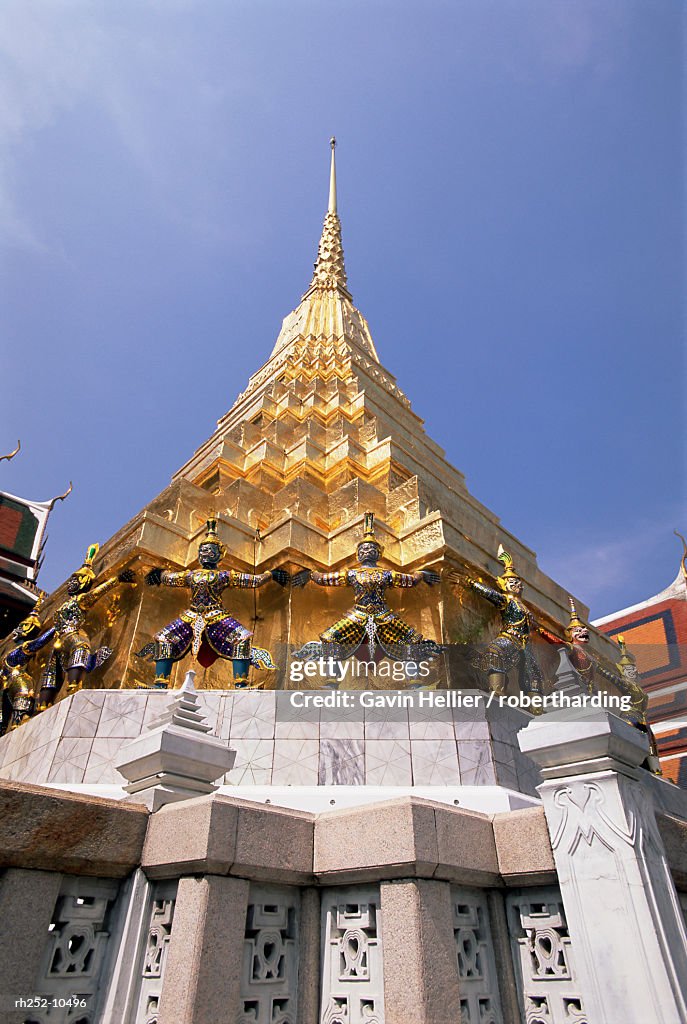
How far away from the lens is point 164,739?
5.20m

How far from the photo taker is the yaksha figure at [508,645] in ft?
36.4

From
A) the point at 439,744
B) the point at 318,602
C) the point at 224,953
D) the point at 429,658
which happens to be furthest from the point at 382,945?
the point at 318,602

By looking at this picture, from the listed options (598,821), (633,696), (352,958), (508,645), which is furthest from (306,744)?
(633,696)

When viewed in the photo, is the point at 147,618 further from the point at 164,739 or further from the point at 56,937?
the point at 56,937

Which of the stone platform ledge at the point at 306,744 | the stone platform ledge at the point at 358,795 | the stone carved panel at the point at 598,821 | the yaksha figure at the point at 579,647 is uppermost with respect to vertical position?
the yaksha figure at the point at 579,647

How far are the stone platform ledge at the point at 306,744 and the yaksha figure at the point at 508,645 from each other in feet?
3.98

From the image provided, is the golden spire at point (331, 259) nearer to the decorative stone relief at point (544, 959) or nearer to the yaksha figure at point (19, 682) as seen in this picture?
the yaksha figure at point (19, 682)

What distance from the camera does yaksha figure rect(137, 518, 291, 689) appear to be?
1048 cm

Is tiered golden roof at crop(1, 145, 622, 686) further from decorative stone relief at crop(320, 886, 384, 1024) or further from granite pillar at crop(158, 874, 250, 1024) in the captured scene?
granite pillar at crop(158, 874, 250, 1024)

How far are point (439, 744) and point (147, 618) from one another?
5992 mm

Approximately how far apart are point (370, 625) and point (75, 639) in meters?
5.64

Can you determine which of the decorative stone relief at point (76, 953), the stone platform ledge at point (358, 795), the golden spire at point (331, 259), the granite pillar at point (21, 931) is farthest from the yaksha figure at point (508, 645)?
Answer: the golden spire at point (331, 259)

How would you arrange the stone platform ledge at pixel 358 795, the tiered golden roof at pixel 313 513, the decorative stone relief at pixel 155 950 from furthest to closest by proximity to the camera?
the tiered golden roof at pixel 313 513 → the stone platform ledge at pixel 358 795 → the decorative stone relief at pixel 155 950

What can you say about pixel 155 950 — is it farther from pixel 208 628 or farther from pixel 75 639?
pixel 75 639
